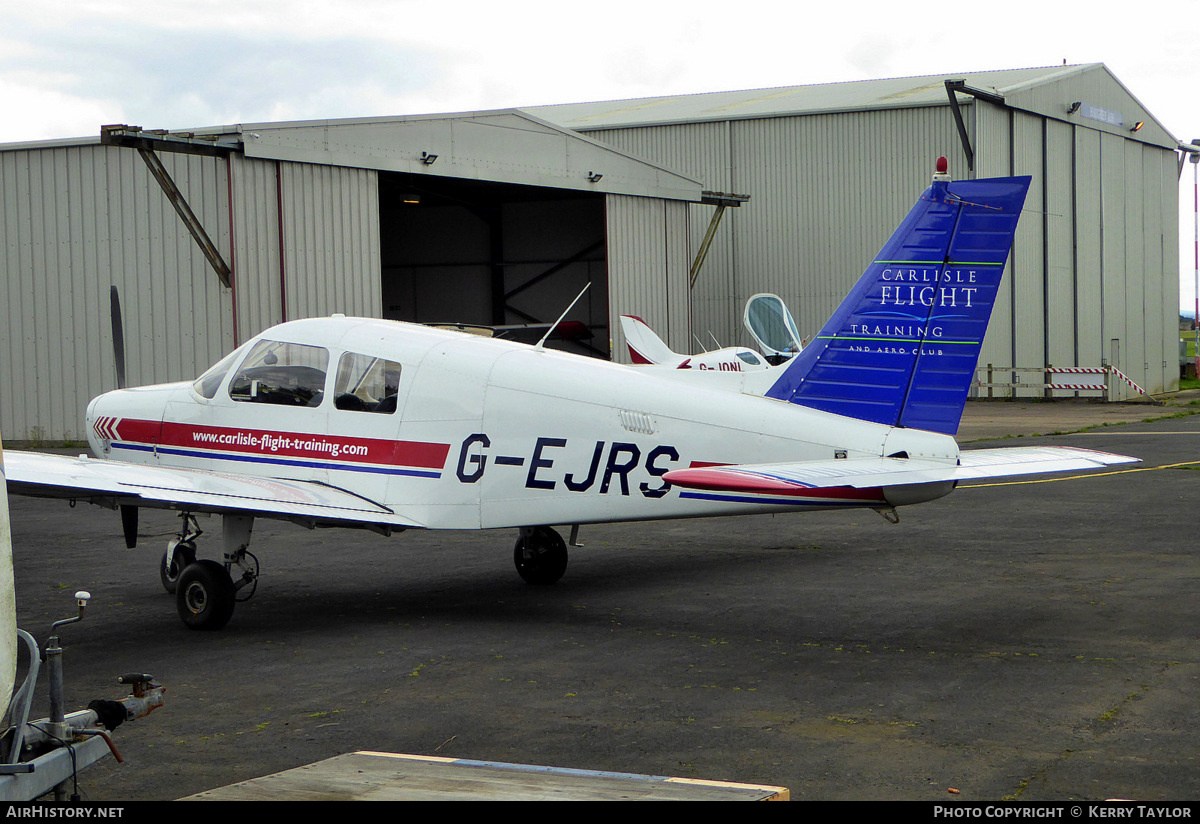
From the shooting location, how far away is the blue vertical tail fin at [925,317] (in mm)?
8227

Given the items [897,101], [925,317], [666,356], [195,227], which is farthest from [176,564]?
[897,101]

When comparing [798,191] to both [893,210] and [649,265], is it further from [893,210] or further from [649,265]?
[649,265]

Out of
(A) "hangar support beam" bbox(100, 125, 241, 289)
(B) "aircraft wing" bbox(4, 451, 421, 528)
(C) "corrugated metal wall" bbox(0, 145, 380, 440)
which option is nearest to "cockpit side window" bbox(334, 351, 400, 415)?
(B) "aircraft wing" bbox(4, 451, 421, 528)

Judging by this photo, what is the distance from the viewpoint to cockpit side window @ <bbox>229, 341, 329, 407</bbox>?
9.40m

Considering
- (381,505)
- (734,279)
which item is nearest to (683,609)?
(381,505)

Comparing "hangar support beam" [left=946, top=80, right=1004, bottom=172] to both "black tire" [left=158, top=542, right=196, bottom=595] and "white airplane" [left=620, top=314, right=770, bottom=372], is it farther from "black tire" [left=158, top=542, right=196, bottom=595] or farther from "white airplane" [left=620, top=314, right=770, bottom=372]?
"black tire" [left=158, top=542, right=196, bottom=595]

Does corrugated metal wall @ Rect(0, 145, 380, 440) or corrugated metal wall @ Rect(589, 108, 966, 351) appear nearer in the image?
corrugated metal wall @ Rect(0, 145, 380, 440)

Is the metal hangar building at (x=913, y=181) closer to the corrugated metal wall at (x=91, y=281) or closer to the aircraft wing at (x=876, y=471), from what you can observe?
the corrugated metal wall at (x=91, y=281)

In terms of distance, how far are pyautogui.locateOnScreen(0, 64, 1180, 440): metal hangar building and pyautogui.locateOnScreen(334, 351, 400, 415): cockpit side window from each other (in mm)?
11527

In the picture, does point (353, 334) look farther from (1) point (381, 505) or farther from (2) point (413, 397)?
(1) point (381, 505)

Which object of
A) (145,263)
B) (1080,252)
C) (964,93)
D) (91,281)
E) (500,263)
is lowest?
(91,281)

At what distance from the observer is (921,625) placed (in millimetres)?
8125

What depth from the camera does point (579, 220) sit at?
35688 mm

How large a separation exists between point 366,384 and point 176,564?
7.71 feet
